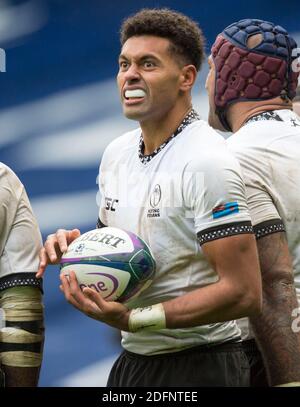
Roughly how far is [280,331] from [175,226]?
55cm

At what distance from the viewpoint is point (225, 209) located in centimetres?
344

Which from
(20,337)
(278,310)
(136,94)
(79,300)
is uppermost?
(136,94)

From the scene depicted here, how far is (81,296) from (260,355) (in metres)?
0.99

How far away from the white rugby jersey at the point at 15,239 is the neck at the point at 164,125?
498 millimetres

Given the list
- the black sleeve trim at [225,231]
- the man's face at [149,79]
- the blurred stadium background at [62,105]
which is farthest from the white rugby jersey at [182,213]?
the blurred stadium background at [62,105]

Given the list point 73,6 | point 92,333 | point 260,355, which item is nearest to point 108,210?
point 260,355

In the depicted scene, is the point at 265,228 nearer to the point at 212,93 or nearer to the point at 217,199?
the point at 217,199

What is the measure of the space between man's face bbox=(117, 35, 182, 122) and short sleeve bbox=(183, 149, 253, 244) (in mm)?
343

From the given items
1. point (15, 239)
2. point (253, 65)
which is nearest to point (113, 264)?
point (15, 239)

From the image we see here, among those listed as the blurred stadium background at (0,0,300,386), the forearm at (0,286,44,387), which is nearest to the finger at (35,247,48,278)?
the forearm at (0,286,44,387)

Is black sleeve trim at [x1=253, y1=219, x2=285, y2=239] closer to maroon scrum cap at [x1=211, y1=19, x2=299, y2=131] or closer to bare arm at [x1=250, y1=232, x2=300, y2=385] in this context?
bare arm at [x1=250, y1=232, x2=300, y2=385]

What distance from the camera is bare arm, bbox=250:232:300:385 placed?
3.76 meters
